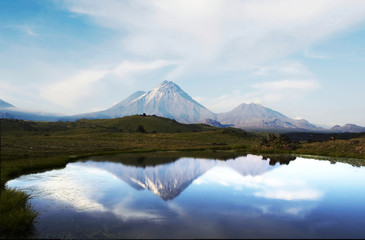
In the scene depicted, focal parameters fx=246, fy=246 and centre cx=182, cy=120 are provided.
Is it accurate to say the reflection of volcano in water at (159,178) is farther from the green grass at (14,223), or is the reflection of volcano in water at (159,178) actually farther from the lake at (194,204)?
the green grass at (14,223)

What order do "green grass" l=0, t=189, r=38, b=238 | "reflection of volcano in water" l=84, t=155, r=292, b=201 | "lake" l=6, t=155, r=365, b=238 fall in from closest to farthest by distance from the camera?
1. "green grass" l=0, t=189, r=38, b=238
2. "lake" l=6, t=155, r=365, b=238
3. "reflection of volcano in water" l=84, t=155, r=292, b=201

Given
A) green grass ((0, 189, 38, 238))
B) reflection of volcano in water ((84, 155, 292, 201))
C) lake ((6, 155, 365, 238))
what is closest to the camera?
green grass ((0, 189, 38, 238))

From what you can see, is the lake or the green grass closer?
the green grass

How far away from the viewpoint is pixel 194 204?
86.4 feet

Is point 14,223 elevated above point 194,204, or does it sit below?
above

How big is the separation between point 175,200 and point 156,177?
12.8m

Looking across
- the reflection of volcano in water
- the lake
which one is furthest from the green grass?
the reflection of volcano in water

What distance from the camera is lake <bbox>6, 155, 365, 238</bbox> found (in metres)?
19.3

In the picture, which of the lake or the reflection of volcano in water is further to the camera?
the reflection of volcano in water

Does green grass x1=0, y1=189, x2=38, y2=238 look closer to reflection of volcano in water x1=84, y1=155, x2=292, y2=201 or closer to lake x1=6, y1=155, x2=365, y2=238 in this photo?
lake x1=6, y1=155, x2=365, y2=238

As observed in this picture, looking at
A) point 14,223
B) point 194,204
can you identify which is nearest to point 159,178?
point 194,204

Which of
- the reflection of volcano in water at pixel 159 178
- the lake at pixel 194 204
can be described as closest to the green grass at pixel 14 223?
the lake at pixel 194 204

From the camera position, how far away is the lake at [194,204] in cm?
1931

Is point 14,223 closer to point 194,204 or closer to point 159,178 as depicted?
point 194,204
